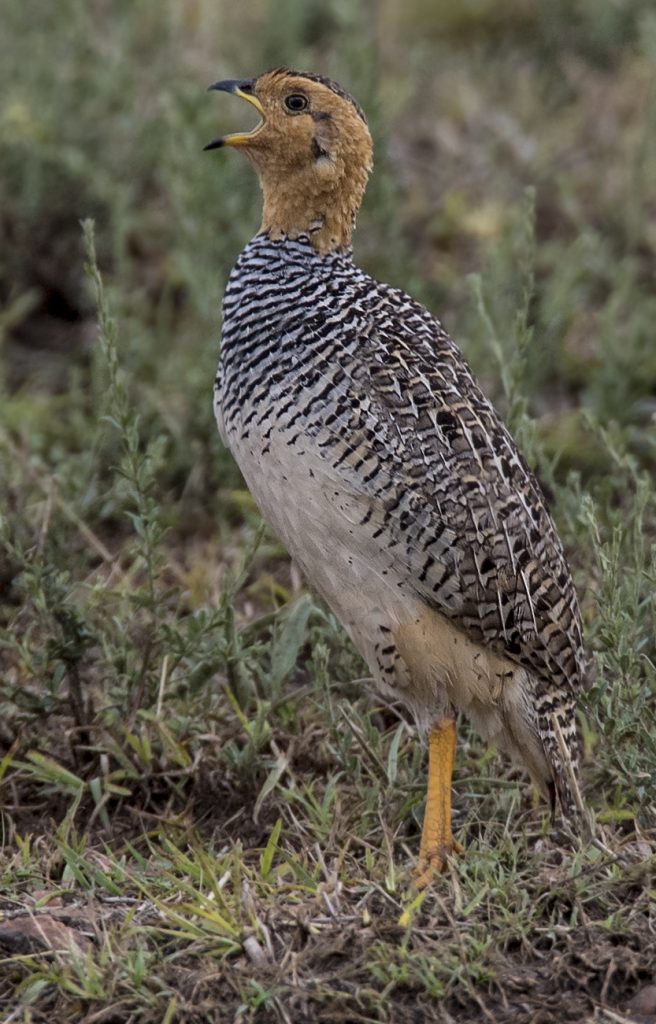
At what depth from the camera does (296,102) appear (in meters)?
4.10

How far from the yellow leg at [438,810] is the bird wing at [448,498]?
28 cm

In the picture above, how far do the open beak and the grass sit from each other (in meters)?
0.44

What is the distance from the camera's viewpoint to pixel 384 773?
4.03 metres

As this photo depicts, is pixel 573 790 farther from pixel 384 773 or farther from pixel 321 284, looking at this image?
pixel 321 284

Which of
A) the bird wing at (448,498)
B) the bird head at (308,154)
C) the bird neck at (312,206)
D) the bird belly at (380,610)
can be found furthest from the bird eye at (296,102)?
the bird belly at (380,610)

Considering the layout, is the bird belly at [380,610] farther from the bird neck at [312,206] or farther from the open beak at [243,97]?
the open beak at [243,97]

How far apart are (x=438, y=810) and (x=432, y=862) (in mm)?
141

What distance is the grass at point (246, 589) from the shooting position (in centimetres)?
335

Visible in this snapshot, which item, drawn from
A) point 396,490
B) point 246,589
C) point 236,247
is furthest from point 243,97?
point 236,247

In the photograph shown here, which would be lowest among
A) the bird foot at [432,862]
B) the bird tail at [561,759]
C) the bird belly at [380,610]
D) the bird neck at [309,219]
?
the bird foot at [432,862]

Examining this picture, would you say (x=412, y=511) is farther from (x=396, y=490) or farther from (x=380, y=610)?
(x=380, y=610)

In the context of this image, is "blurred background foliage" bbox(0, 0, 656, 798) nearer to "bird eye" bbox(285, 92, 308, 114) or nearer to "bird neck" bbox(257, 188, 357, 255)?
"bird neck" bbox(257, 188, 357, 255)

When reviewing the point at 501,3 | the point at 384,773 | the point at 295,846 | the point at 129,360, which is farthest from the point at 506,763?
the point at 501,3

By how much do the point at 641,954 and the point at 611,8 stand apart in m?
5.87
